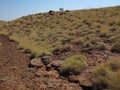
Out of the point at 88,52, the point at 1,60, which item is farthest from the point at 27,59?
the point at 88,52

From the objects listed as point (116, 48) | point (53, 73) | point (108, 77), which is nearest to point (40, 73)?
point (53, 73)

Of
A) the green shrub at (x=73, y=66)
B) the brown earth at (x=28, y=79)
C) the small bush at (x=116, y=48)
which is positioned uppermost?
the small bush at (x=116, y=48)

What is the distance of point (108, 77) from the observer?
835 cm

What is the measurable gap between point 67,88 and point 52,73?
1.98 m

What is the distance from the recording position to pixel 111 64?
940 cm

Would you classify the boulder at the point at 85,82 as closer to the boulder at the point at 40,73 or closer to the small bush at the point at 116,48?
the boulder at the point at 40,73

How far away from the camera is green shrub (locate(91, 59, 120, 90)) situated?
7.93 metres

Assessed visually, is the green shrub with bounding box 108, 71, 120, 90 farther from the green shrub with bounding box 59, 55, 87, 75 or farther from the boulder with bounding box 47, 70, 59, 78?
the boulder with bounding box 47, 70, 59, 78

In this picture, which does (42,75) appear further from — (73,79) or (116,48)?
(116,48)

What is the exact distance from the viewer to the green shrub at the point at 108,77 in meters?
7.93

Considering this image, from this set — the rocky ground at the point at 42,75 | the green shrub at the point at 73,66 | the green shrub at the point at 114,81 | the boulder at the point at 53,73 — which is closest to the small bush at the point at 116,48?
the rocky ground at the point at 42,75

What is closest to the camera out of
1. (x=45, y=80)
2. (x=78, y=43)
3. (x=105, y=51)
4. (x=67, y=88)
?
(x=67, y=88)

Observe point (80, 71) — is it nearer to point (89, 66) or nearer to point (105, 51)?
point (89, 66)

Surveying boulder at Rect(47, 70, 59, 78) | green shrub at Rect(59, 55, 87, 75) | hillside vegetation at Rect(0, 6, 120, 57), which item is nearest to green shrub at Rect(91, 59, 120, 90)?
green shrub at Rect(59, 55, 87, 75)
